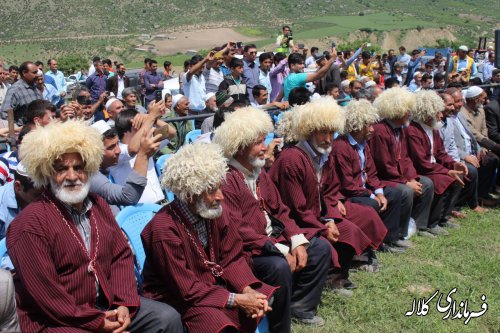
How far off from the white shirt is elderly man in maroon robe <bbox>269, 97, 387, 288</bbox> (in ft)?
3.64

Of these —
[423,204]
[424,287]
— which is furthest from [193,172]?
[423,204]

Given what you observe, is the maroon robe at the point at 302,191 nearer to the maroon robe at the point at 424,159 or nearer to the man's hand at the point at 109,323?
the man's hand at the point at 109,323

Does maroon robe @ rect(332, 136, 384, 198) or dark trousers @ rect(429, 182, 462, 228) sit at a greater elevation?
maroon robe @ rect(332, 136, 384, 198)

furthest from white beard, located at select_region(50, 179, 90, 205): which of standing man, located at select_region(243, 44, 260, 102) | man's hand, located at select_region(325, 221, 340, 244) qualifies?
standing man, located at select_region(243, 44, 260, 102)

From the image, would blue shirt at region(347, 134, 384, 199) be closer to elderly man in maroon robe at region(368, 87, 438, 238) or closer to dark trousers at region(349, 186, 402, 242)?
dark trousers at region(349, 186, 402, 242)

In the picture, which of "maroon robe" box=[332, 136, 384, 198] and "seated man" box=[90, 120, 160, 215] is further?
"maroon robe" box=[332, 136, 384, 198]

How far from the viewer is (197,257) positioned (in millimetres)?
3455

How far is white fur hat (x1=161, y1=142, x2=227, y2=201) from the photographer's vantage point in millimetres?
3393

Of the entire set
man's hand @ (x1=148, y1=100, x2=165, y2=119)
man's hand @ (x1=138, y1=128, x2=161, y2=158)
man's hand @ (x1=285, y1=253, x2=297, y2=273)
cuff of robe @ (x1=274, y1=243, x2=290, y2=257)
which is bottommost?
man's hand @ (x1=285, y1=253, x2=297, y2=273)

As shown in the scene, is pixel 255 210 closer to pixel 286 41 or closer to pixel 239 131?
pixel 239 131

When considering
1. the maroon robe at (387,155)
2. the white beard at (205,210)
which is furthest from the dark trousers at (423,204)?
the white beard at (205,210)

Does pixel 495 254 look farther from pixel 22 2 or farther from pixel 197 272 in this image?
pixel 22 2

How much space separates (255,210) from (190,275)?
1.04 metres

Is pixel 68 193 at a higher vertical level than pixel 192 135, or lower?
higher
